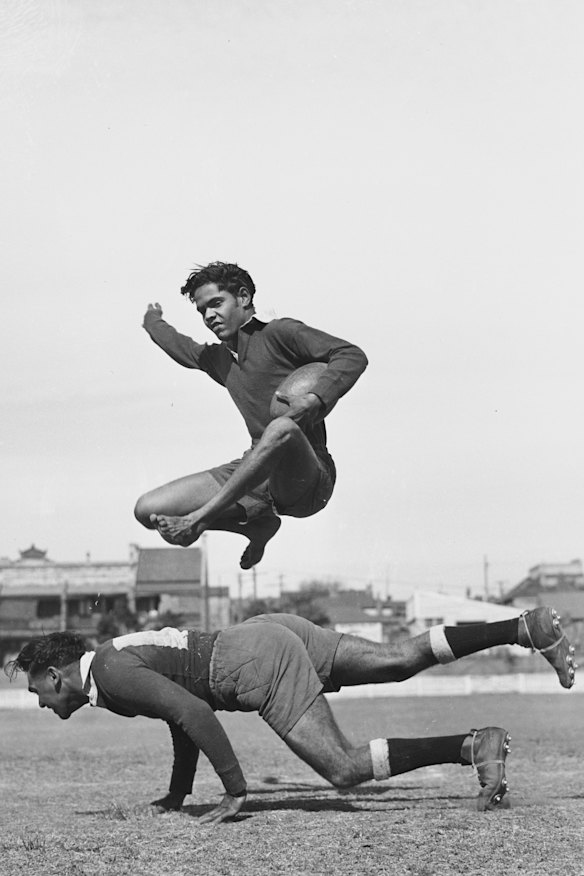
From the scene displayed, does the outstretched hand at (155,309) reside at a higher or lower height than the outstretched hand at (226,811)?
higher

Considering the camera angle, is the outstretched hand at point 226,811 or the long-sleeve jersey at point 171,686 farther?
the long-sleeve jersey at point 171,686

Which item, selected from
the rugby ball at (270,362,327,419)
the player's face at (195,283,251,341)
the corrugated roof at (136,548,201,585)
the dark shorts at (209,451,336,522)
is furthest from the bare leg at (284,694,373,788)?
the corrugated roof at (136,548,201,585)

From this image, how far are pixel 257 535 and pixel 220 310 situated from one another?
1435 millimetres

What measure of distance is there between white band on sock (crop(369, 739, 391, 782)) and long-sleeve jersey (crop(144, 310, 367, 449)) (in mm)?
1795

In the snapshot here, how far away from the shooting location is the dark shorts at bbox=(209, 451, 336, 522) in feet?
22.7

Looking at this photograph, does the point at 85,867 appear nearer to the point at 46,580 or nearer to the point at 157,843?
the point at 157,843

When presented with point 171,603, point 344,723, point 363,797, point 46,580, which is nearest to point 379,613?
point 171,603

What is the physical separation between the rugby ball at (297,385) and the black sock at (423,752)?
6.60 ft

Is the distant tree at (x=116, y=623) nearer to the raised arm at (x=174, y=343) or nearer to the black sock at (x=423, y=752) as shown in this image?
the raised arm at (x=174, y=343)

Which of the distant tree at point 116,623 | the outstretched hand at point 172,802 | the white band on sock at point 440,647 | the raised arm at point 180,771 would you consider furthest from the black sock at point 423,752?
the distant tree at point 116,623

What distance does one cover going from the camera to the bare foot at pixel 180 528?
21.8 feet

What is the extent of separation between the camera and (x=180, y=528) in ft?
21.9

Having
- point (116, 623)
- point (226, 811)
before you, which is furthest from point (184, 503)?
point (116, 623)

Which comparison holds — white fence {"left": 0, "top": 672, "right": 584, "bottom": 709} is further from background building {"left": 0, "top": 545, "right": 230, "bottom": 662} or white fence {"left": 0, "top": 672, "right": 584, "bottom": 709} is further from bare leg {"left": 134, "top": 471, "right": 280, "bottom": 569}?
bare leg {"left": 134, "top": 471, "right": 280, "bottom": 569}
